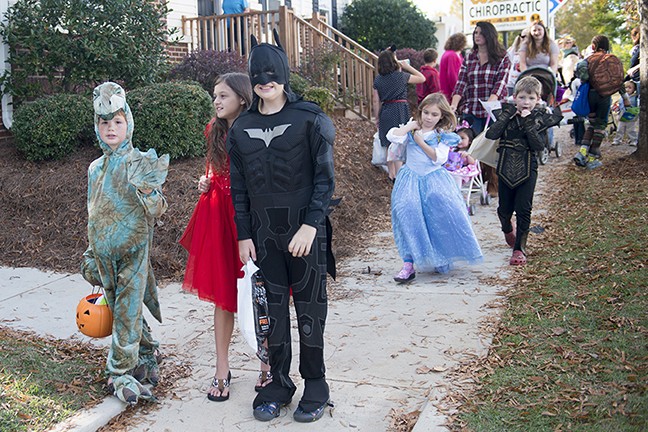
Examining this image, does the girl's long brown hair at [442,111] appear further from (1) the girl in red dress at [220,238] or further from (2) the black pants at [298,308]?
(2) the black pants at [298,308]

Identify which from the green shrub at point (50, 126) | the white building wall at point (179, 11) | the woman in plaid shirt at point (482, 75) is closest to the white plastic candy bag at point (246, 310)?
the green shrub at point (50, 126)

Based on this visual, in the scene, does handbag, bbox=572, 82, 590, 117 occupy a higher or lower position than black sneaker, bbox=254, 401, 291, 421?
higher

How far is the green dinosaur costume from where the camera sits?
3.98 metres

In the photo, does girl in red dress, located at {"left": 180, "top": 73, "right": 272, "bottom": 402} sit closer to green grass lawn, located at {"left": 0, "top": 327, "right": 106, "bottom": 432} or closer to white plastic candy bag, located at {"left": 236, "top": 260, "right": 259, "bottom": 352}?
white plastic candy bag, located at {"left": 236, "top": 260, "right": 259, "bottom": 352}

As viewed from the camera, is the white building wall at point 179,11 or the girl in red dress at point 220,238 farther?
the white building wall at point 179,11

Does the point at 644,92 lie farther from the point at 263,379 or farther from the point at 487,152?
the point at 263,379

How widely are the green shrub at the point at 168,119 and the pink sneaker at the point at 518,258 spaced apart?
392 cm

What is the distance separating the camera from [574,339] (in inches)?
182

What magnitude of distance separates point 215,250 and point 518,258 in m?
3.46

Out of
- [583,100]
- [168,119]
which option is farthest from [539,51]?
[168,119]

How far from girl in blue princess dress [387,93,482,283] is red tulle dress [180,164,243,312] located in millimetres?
2457

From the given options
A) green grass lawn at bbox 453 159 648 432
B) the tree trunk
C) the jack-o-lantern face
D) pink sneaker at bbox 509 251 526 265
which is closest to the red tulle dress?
the jack-o-lantern face

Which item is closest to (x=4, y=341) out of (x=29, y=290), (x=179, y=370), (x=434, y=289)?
(x=179, y=370)

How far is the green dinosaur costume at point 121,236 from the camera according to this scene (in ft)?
13.1
